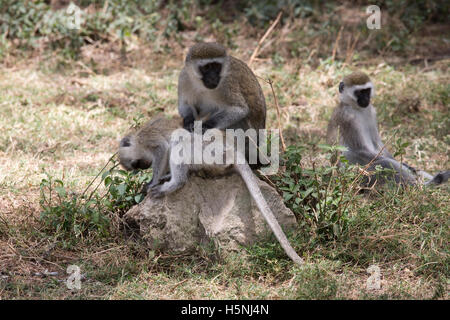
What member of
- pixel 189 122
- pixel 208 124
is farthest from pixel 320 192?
pixel 189 122

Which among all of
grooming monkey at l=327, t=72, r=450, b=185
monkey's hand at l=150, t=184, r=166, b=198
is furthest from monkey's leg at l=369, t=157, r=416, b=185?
monkey's hand at l=150, t=184, r=166, b=198

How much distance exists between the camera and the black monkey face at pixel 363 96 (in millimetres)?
6557

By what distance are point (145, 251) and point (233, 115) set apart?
162 centimetres

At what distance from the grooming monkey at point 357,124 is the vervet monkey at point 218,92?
4.10 ft

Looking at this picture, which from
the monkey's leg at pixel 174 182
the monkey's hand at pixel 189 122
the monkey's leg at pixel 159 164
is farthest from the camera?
the monkey's hand at pixel 189 122

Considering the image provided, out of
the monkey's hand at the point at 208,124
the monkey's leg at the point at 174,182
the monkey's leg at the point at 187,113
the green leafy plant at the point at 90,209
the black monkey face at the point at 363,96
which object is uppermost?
the black monkey face at the point at 363,96

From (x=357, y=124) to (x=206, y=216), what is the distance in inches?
107

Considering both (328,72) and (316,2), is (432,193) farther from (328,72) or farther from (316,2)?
(316,2)

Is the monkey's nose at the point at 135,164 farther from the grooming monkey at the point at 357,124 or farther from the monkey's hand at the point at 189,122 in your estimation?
the grooming monkey at the point at 357,124

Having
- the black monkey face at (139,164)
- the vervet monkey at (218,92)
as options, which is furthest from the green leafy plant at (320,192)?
the black monkey face at (139,164)

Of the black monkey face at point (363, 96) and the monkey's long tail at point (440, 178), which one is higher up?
the black monkey face at point (363, 96)

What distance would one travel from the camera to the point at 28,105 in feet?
27.0
